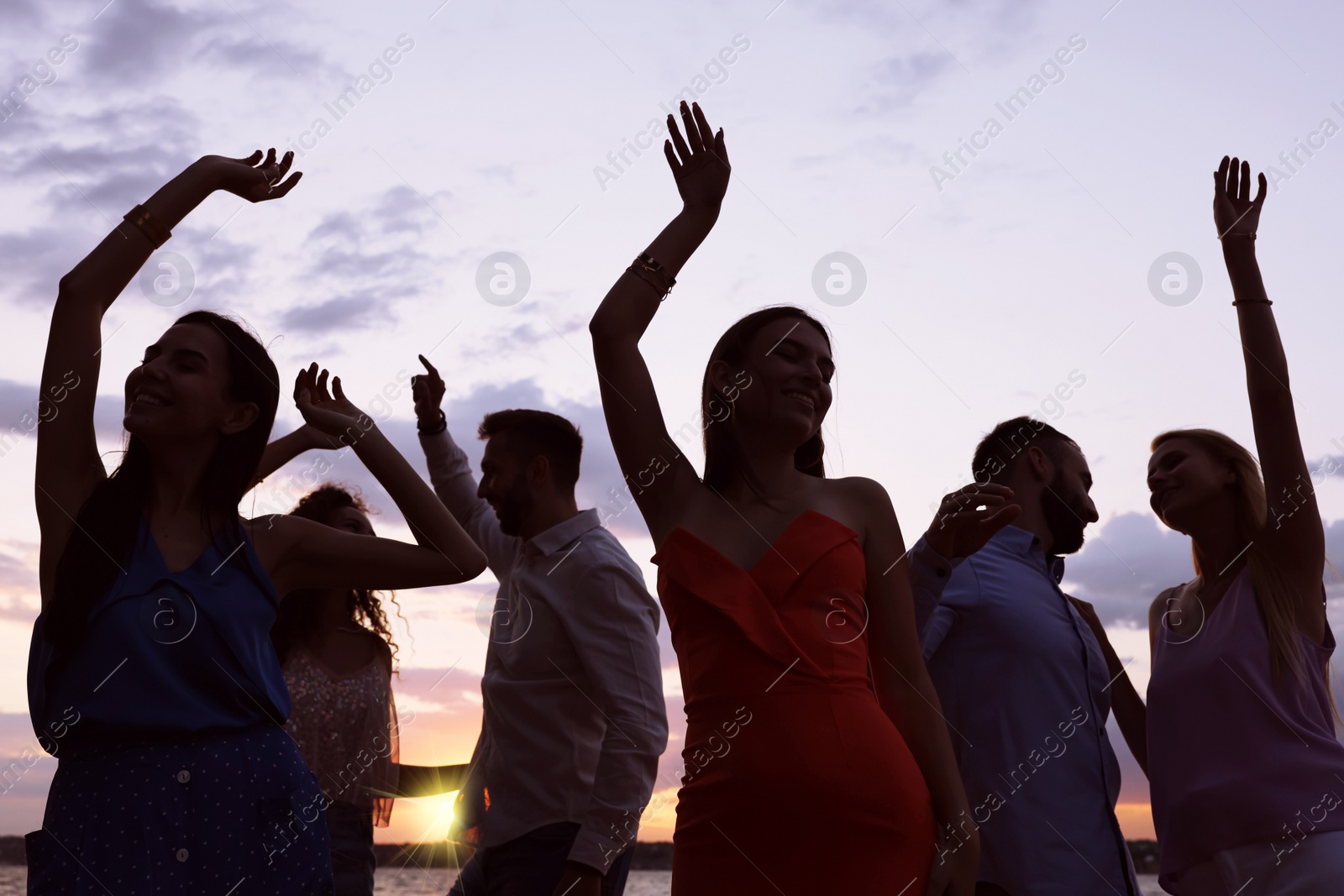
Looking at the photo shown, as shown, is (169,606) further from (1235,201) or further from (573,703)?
(1235,201)

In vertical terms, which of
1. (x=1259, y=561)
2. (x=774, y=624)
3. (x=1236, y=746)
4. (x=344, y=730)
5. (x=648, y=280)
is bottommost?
(x=1236, y=746)

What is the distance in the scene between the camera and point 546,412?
4965 millimetres

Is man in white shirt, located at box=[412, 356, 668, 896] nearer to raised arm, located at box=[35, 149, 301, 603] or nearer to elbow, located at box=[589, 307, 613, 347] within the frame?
elbow, located at box=[589, 307, 613, 347]

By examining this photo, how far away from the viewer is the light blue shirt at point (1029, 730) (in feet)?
11.7

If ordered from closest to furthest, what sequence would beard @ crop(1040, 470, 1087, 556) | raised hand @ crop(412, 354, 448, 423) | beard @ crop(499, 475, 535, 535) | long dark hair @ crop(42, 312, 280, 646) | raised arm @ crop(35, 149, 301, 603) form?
1. long dark hair @ crop(42, 312, 280, 646)
2. raised arm @ crop(35, 149, 301, 603)
3. beard @ crop(1040, 470, 1087, 556)
4. beard @ crop(499, 475, 535, 535)
5. raised hand @ crop(412, 354, 448, 423)

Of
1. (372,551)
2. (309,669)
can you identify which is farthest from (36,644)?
(309,669)

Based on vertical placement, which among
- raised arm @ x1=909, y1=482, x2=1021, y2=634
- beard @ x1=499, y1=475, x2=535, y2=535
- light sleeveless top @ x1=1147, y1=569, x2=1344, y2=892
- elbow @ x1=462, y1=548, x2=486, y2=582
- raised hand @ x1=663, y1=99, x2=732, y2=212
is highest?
raised hand @ x1=663, y1=99, x2=732, y2=212

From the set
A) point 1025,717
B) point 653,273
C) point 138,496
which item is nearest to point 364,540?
point 138,496

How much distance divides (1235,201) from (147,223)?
3427 mm

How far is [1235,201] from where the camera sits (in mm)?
4039

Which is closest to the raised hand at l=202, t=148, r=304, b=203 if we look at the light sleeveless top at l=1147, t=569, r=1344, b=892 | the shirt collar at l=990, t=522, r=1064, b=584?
the shirt collar at l=990, t=522, r=1064, b=584

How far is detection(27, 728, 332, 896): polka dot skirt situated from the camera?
7.94 feet

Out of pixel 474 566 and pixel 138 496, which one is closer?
pixel 138 496

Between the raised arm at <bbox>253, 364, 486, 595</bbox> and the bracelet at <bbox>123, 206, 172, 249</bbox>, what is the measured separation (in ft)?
2.18
